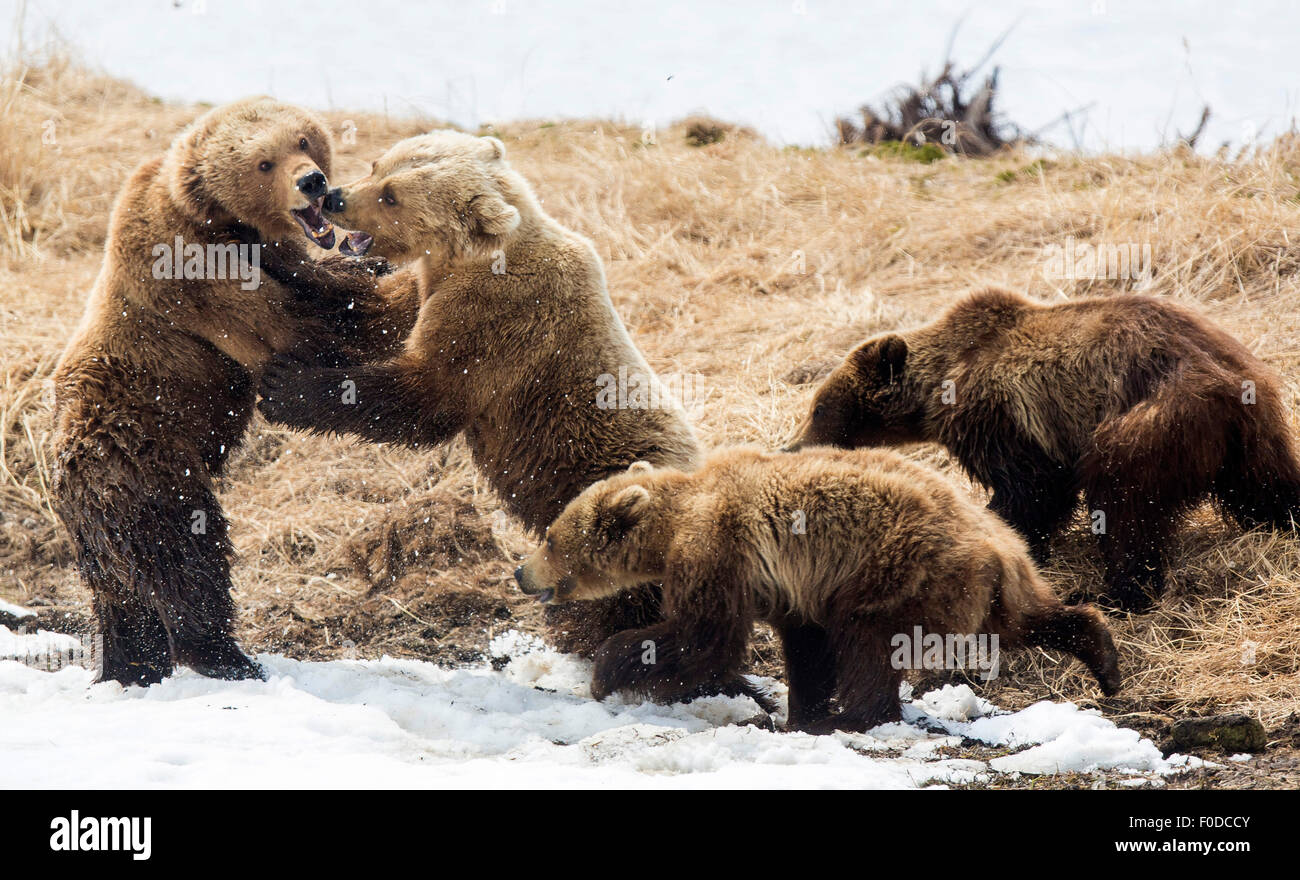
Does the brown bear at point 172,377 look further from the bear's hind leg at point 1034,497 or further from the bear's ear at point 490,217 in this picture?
the bear's hind leg at point 1034,497

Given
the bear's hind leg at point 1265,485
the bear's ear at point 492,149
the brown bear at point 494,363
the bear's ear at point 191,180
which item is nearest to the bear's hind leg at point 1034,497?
the bear's hind leg at point 1265,485

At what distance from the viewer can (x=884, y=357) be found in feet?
22.2

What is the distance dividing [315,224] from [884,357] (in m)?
2.98

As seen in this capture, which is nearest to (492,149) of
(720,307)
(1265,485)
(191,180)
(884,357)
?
(191,180)

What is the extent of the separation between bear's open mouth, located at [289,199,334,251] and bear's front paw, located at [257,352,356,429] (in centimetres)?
66

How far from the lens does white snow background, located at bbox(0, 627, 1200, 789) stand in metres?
4.34

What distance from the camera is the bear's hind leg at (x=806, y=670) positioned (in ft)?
17.7

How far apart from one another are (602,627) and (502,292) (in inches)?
64.7

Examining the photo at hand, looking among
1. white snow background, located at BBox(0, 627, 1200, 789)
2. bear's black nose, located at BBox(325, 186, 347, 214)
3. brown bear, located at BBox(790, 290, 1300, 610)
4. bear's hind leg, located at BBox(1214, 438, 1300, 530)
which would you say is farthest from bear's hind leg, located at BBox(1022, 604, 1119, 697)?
bear's black nose, located at BBox(325, 186, 347, 214)

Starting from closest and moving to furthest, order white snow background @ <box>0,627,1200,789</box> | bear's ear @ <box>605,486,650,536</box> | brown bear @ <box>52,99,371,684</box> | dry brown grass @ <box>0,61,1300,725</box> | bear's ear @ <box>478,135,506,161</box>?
white snow background @ <box>0,627,1200,789</box> < bear's ear @ <box>605,486,650,536</box> < brown bear @ <box>52,99,371,684</box> < dry brown grass @ <box>0,61,1300,725</box> < bear's ear @ <box>478,135,506,161</box>

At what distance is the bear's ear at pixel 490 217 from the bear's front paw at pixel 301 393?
0.97 metres

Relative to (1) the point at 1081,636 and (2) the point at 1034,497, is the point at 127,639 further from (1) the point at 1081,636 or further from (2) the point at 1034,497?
(2) the point at 1034,497

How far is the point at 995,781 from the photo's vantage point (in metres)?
4.54

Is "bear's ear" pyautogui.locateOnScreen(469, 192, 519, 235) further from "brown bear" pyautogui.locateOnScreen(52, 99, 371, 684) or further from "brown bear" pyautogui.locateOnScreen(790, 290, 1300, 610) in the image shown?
"brown bear" pyautogui.locateOnScreen(790, 290, 1300, 610)
